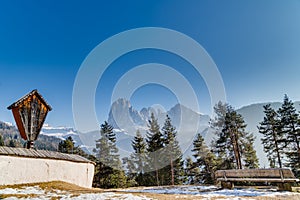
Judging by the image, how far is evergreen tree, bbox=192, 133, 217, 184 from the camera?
84.3 feet

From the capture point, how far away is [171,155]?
25000 millimetres

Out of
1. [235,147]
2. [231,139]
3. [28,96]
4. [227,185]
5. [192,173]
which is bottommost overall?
[227,185]

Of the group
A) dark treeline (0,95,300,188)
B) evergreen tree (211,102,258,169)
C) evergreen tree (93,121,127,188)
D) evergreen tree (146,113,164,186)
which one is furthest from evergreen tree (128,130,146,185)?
evergreen tree (211,102,258,169)

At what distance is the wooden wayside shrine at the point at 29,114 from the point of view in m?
11.3

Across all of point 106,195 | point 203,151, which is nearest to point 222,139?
point 203,151

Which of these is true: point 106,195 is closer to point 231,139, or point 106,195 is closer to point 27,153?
point 27,153

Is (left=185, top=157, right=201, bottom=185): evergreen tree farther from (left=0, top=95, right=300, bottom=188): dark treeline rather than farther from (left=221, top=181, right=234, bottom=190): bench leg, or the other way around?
(left=221, top=181, right=234, bottom=190): bench leg

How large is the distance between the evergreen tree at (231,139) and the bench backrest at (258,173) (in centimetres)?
1196

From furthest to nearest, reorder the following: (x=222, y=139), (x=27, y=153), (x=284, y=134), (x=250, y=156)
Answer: (x=250, y=156)
(x=222, y=139)
(x=284, y=134)
(x=27, y=153)

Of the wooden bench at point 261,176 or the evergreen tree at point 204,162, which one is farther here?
the evergreen tree at point 204,162

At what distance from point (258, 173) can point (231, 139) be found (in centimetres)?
1292

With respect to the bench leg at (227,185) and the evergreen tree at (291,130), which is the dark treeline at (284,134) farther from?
the bench leg at (227,185)

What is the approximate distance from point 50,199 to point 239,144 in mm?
21002

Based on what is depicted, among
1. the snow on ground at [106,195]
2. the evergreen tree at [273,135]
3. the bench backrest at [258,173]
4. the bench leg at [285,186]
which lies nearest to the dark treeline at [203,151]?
the evergreen tree at [273,135]
